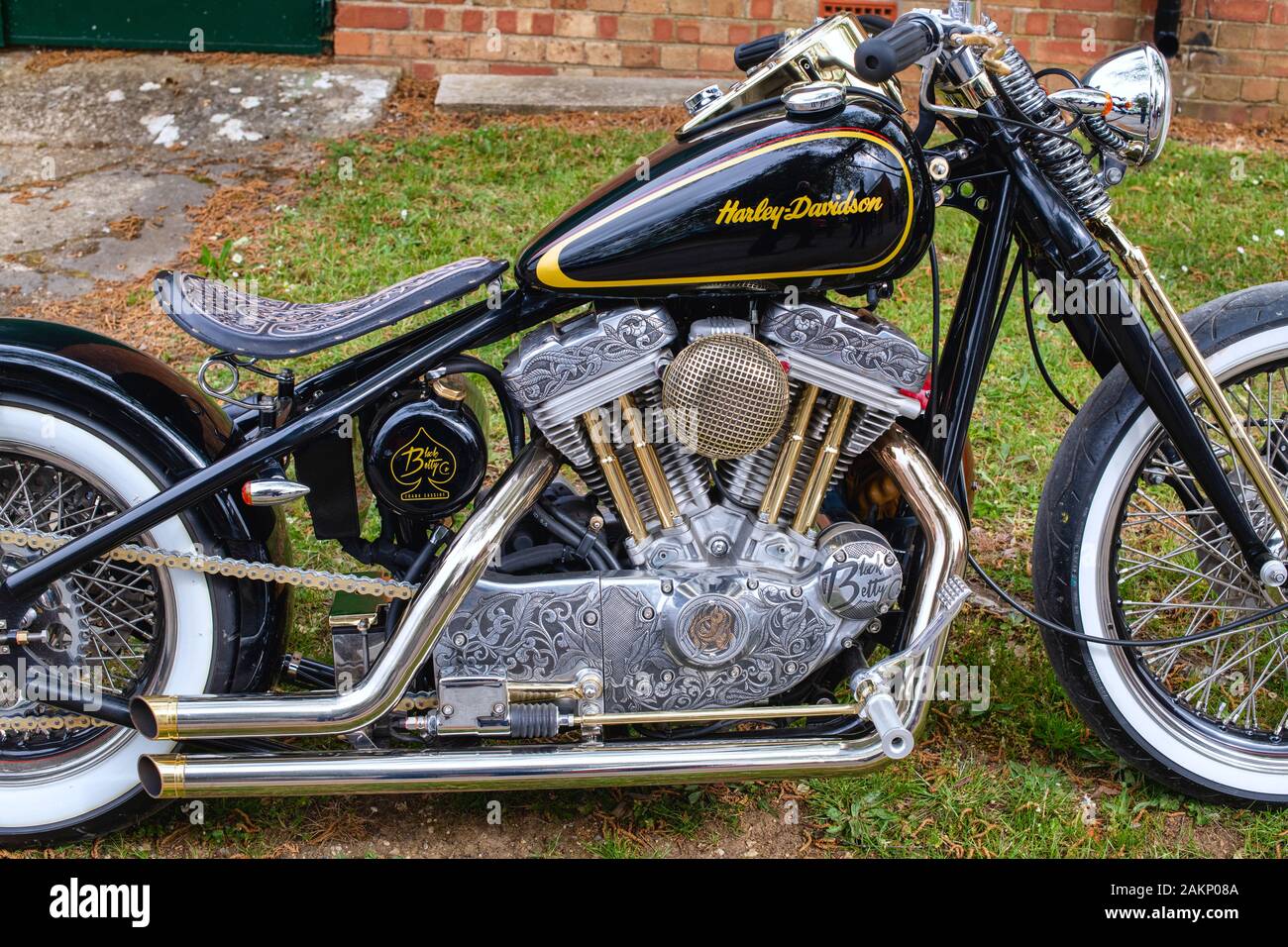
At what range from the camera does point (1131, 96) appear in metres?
2.54

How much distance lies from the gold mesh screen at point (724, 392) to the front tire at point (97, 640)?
103cm

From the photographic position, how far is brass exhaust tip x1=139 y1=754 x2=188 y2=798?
2.53 meters

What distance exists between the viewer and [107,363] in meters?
2.58

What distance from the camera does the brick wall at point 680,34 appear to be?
6699 mm

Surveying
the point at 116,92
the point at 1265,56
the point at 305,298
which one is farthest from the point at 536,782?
the point at 1265,56

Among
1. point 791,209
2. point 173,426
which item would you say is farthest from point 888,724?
point 173,426

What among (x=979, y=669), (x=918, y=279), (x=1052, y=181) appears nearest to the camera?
(x=1052, y=181)

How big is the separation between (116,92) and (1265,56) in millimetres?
6056

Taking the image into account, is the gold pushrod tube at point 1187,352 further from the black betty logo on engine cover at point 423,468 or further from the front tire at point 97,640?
the front tire at point 97,640

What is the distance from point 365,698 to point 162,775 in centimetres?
43

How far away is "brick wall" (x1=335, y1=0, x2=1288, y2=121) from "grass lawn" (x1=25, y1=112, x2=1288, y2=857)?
0.67 meters

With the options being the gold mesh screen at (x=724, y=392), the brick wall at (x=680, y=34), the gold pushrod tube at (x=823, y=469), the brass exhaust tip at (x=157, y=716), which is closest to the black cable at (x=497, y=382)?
the gold mesh screen at (x=724, y=392)

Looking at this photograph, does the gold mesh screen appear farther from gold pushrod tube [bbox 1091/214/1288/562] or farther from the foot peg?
gold pushrod tube [bbox 1091/214/1288/562]
